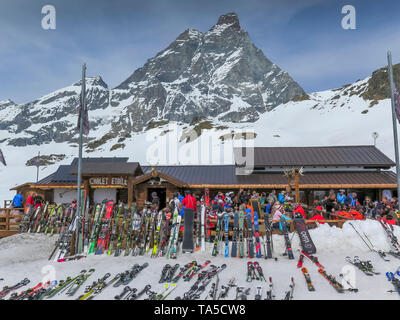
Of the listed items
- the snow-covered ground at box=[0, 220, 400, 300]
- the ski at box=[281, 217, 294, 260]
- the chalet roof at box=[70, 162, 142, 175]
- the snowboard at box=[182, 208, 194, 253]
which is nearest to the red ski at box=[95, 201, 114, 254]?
the snow-covered ground at box=[0, 220, 400, 300]

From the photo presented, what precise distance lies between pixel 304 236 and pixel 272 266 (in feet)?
6.51

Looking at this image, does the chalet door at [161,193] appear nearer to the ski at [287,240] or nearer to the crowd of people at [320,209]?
the crowd of people at [320,209]

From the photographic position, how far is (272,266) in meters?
7.74

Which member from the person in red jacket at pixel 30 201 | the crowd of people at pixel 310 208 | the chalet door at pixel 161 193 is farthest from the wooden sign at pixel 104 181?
the chalet door at pixel 161 193

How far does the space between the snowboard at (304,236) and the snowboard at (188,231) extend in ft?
11.7

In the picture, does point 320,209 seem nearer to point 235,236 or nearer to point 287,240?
point 287,240

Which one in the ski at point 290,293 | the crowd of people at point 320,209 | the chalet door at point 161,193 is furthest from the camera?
the chalet door at point 161,193

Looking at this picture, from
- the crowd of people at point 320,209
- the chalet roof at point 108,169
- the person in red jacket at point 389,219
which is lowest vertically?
the person in red jacket at point 389,219

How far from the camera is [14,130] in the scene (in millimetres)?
186875

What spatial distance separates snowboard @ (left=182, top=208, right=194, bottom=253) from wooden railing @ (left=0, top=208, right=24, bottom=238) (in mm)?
8514

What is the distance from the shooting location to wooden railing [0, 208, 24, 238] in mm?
12469

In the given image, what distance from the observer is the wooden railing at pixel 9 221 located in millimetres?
12469

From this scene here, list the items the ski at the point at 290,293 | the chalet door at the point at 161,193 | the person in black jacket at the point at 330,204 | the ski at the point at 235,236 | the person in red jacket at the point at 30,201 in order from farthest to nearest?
the chalet door at the point at 161,193 → the person in red jacket at the point at 30,201 → the person in black jacket at the point at 330,204 → the ski at the point at 235,236 → the ski at the point at 290,293

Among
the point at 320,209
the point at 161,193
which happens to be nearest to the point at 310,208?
the point at 320,209
